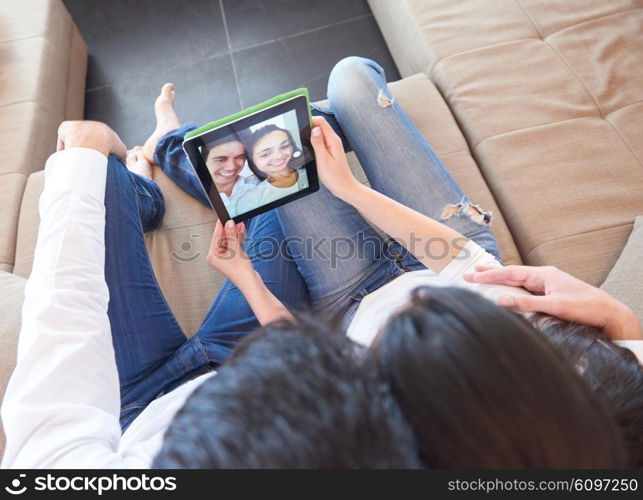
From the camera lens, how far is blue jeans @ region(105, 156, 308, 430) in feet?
2.68

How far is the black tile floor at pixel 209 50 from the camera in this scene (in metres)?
1.75

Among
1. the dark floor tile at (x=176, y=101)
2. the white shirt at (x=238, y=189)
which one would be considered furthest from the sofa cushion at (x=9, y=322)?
the dark floor tile at (x=176, y=101)

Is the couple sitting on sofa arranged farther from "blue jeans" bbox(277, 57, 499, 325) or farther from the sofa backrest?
the sofa backrest

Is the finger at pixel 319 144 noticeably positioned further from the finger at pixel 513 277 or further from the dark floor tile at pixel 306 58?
the dark floor tile at pixel 306 58

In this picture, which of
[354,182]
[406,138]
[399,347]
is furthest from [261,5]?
[399,347]

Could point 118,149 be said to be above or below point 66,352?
above

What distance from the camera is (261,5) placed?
193 cm

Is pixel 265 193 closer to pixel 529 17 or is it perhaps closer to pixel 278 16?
pixel 529 17

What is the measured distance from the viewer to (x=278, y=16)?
6.25 ft

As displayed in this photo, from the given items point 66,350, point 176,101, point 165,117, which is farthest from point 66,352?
point 176,101

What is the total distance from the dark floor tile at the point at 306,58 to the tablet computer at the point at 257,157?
93 cm

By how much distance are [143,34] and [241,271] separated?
1500 mm

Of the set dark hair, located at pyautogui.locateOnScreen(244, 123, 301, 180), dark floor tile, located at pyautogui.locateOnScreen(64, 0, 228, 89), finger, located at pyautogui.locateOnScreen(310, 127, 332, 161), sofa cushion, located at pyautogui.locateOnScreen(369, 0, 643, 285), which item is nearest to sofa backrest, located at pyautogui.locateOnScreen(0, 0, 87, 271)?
dark floor tile, located at pyautogui.locateOnScreen(64, 0, 228, 89)

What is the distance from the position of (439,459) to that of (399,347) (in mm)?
98
